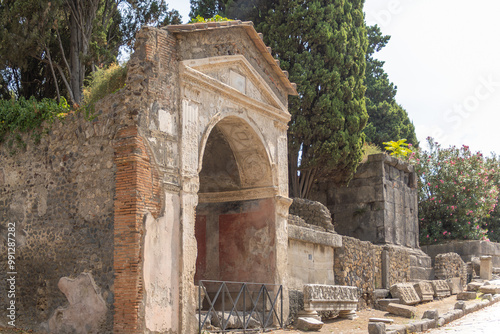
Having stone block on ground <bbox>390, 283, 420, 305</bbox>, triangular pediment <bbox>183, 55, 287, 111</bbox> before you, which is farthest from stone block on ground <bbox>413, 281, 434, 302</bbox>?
triangular pediment <bbox>183, 55, 287, 111</bbox>

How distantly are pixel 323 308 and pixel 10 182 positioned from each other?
7144 millimetres

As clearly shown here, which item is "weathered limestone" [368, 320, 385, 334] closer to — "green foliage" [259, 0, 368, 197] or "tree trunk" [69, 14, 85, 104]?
"green foliage" [259, 0, 368, 197]

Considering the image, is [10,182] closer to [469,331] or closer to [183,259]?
[183,259]

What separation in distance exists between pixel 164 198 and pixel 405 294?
31.9 feet

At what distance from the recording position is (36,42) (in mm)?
16797

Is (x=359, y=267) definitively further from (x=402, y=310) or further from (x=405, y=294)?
(x=402, y=310)

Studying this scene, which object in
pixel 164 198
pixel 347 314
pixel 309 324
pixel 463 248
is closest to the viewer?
pixel 164 198

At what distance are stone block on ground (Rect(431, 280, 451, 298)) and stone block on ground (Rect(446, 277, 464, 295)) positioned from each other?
0.44 meters

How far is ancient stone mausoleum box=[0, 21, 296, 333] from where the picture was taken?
30.4 feet

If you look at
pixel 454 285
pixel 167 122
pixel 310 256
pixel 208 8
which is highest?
pixel 208 8

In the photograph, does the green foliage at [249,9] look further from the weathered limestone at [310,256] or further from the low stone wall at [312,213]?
the weathered limestone at [310,256]

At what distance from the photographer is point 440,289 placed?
1925cm

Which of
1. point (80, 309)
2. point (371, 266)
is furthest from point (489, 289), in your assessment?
point (80, 309)

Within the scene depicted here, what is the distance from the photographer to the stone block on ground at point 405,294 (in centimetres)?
1656
